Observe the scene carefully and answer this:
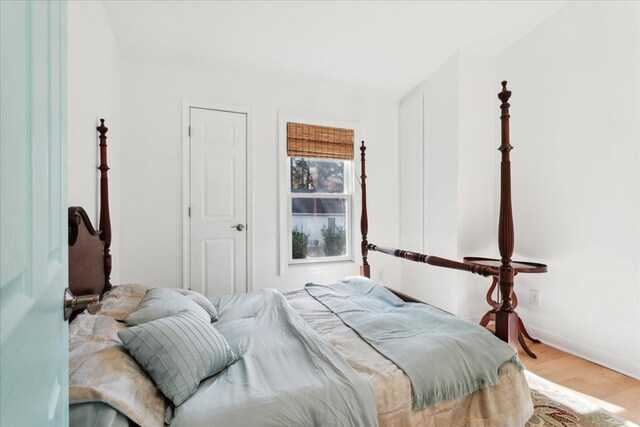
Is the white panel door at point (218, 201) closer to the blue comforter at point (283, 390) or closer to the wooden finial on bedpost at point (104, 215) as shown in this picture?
the wooden finial on bedpost at point (104, 215)

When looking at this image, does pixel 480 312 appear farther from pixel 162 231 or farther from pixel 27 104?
pixel 27 104

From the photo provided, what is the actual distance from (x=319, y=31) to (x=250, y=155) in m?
1.30

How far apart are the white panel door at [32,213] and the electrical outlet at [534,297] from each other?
341 cm

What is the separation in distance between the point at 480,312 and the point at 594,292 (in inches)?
39.5

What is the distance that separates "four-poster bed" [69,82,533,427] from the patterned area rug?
1.71 ft

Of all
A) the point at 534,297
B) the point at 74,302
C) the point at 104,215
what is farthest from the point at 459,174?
the point at 74,302

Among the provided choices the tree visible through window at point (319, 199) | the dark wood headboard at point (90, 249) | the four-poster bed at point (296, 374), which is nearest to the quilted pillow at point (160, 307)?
the four-poster bed at point (296, 374)

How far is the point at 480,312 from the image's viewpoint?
3250 millimetres

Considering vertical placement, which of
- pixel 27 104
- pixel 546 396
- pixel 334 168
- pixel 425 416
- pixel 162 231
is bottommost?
pixel 546 396

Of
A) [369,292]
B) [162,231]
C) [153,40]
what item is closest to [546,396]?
[369,292]

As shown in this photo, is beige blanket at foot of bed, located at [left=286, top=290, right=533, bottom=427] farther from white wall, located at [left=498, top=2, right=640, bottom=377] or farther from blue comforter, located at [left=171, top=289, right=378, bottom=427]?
white wall, located at [left=498, top=2, right=640, bottom=377]

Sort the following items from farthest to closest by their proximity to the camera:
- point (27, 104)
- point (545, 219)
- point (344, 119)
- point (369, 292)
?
point (344, 119), point (545, 219), point (369, 292), point (27, 104)

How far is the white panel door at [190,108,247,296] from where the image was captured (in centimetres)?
303

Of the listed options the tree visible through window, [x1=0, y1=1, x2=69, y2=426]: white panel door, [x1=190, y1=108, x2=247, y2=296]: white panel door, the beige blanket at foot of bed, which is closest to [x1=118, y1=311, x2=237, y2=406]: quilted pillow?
[x1=0, y1=1, x2=69, y2=426]: white panel door
